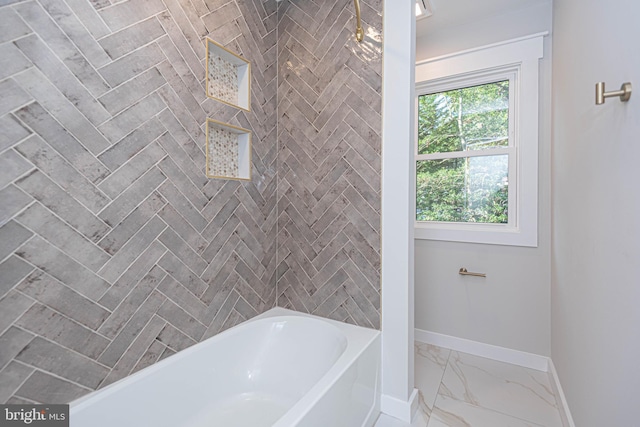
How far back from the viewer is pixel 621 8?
38.9 inches

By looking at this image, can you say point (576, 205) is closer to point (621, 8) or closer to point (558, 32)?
point (621, 8)

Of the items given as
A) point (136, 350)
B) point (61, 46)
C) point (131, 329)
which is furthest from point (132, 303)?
point (61, 46)

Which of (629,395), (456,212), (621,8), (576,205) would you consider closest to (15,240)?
(629,395)

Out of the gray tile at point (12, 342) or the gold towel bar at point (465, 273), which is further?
the gold towel bar at point (465, 273)

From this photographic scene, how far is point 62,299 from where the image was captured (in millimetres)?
1077

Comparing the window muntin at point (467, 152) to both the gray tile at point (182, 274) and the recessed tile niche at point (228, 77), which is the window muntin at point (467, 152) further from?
the gray tile at point (182, 274)

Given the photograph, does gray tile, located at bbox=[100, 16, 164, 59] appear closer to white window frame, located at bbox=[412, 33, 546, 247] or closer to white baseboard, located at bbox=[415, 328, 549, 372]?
white window frame, located at bbox=[412, 33, 546, 247]

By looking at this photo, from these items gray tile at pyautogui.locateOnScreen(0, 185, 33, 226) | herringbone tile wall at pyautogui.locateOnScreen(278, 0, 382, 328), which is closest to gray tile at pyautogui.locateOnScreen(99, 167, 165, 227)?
gray tile at pyautogui.locateOnScreen(0, 185, 33, 226)

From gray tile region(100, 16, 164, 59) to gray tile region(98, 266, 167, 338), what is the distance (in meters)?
0.96

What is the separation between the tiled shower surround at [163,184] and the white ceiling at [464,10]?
875 mm

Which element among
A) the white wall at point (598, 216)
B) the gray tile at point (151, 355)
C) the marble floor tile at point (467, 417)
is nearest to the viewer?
the white wall at point (598, 216)

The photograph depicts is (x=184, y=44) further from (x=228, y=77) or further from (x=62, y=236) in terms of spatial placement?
(x=62, y=236)

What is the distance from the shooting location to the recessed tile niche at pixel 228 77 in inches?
67.4

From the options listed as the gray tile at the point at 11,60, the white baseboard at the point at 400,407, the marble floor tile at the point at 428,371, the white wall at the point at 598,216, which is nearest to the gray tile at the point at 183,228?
the gray tile at the point at 11,60
